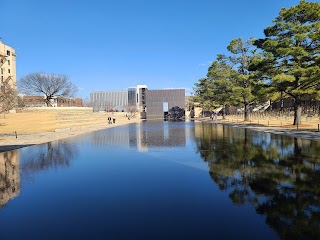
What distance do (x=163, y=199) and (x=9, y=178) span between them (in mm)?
6184

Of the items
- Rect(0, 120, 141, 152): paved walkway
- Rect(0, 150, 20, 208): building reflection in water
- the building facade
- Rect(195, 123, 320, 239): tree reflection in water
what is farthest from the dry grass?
the building facade

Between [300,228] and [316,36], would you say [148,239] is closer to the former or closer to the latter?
[300,228]

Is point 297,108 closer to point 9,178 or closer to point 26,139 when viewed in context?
point 26,139

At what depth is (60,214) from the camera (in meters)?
6.26

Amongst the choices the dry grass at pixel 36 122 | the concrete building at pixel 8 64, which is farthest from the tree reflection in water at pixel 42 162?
the concrete building at pixel 8 64

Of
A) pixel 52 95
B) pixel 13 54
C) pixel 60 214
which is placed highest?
pixel 13 54

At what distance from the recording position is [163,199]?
724 centimetres

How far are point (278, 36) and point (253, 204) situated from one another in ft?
98.7

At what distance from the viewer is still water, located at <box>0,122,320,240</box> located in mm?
5250

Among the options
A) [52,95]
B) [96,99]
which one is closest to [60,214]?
[52,95]

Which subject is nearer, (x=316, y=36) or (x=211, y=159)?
(x=211, y=159)

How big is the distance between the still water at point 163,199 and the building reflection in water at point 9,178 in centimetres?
3

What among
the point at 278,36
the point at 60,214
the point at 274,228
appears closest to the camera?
the point at 274,228

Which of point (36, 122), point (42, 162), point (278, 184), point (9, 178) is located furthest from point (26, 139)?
point (278, 184)
